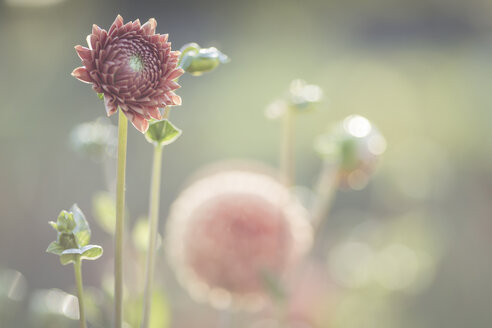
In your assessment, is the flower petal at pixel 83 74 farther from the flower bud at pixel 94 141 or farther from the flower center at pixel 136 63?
the flower bud at pixel 94 141

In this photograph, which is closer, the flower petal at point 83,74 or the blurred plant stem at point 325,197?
the flower petal at point 83,74

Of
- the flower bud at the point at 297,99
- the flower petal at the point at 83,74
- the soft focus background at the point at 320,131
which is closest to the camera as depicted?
the flower petal at the point at 83,74

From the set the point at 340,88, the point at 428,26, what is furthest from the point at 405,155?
the point at 428,26

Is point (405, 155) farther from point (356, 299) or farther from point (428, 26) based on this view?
point (428, 26)

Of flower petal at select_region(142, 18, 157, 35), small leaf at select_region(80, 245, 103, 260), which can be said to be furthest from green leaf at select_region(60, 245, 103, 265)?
flower petal at select_region(142, 18, 157, 35)

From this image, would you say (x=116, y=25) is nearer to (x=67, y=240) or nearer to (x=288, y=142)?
(x=67, y=240)

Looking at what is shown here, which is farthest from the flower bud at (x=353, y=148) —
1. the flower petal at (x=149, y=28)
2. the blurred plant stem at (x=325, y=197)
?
the flower petal at (x=149, y=28)

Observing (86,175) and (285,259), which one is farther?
(86,175)

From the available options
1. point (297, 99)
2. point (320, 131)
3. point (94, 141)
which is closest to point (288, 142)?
point (297, 99)
